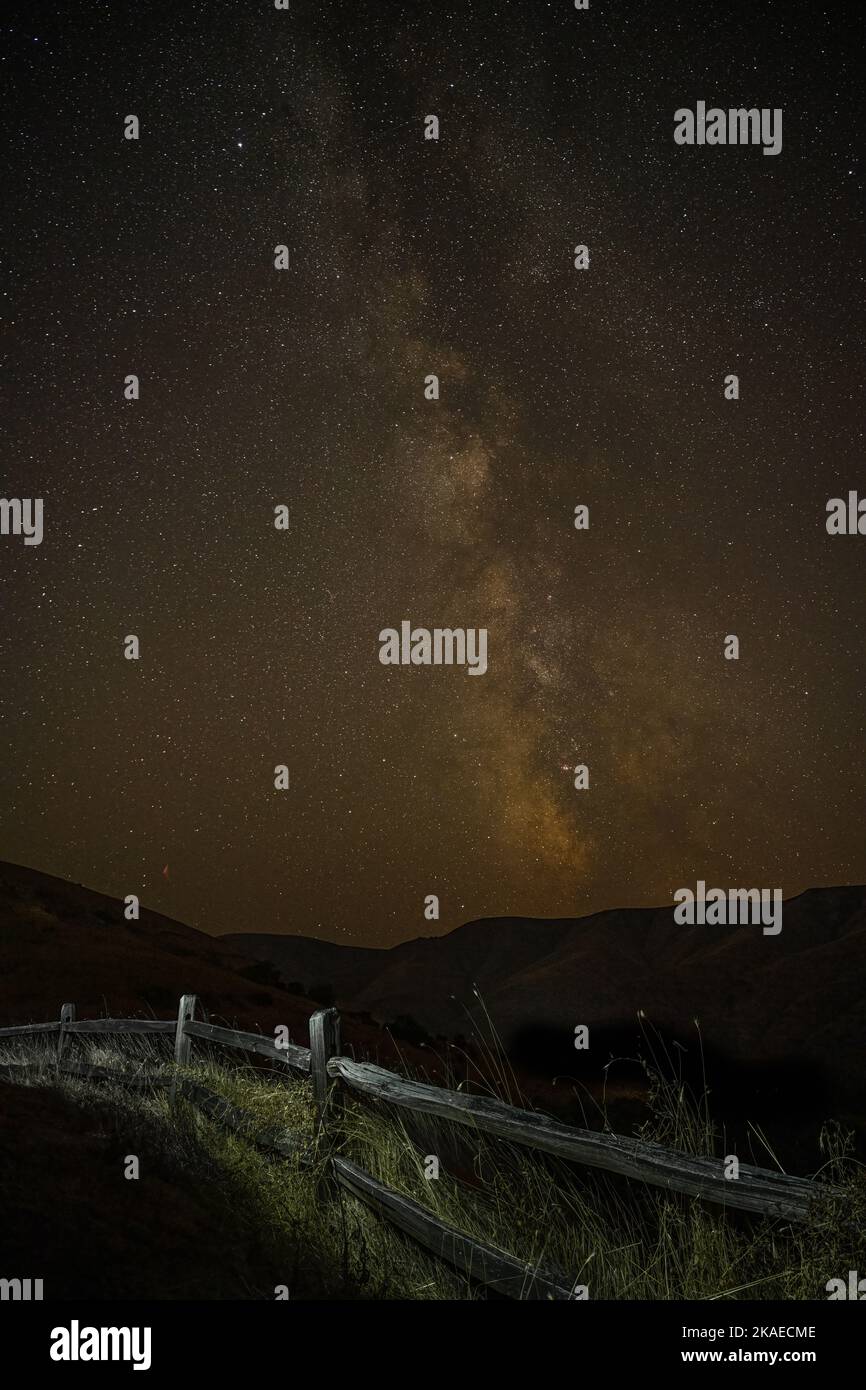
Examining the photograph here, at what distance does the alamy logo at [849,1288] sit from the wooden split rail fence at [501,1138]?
39 centimetres

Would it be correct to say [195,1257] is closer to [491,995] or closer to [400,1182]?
[400,1182]

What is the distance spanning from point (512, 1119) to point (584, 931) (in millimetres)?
109644

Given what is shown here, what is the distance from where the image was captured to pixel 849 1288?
3.85m

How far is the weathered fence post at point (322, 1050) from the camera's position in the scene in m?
6.26

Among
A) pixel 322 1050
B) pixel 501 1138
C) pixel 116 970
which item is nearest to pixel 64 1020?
pixel 322 1050

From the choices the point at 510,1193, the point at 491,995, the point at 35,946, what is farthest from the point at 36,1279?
the point at 491,995

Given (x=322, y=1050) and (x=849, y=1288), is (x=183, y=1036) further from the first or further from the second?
(x=849, y=1288)
